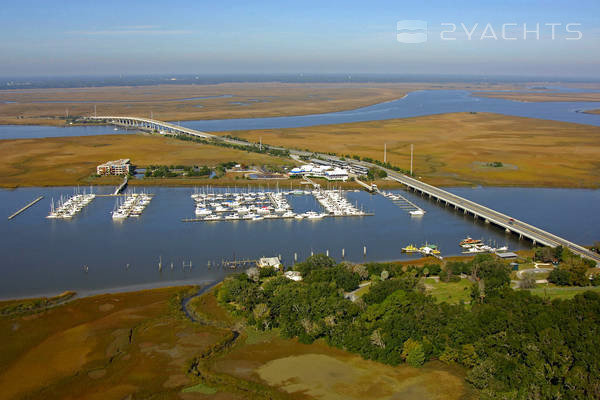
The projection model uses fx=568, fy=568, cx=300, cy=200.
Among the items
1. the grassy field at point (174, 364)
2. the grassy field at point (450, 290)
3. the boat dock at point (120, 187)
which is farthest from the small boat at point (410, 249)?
the boat dock at point (120, 187)

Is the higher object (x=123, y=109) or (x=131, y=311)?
(x=123, y=109)

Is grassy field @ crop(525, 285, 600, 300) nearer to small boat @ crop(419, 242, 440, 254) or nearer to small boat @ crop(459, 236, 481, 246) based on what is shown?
small boat @ crop(419, 242, 440, 254)

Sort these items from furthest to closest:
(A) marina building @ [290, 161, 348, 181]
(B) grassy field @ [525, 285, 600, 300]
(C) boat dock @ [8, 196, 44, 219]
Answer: (A) marina building @ [290, 161, 348, 181]
(C) boat dock @ [8, 196, 44, 219]
(B) grassy field @ [525, 285, 600, 300]

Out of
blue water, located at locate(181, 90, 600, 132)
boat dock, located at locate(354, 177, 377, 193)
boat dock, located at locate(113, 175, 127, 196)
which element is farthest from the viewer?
blue water, located at locate(181, 90, 600, 132)

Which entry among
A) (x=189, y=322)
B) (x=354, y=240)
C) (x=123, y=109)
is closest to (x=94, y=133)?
(x=123, y=109)

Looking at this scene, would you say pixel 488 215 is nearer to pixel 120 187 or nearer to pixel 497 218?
pixel 497 218

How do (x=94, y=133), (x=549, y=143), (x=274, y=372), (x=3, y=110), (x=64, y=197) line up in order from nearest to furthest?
1. (x=274, y=372)
2. (x=64, y=197)
3. (x=549, y=143)
4. (x=94, y=133)
5. (x=3, y=110)

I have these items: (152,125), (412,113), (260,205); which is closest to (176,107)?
(152,125)

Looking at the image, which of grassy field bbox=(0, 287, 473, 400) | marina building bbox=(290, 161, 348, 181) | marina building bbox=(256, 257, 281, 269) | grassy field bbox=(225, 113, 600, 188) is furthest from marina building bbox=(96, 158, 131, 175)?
grassy field bbox=(0, 287, 473, 400)

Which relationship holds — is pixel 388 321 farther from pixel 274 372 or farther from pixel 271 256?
pixel 271 256
